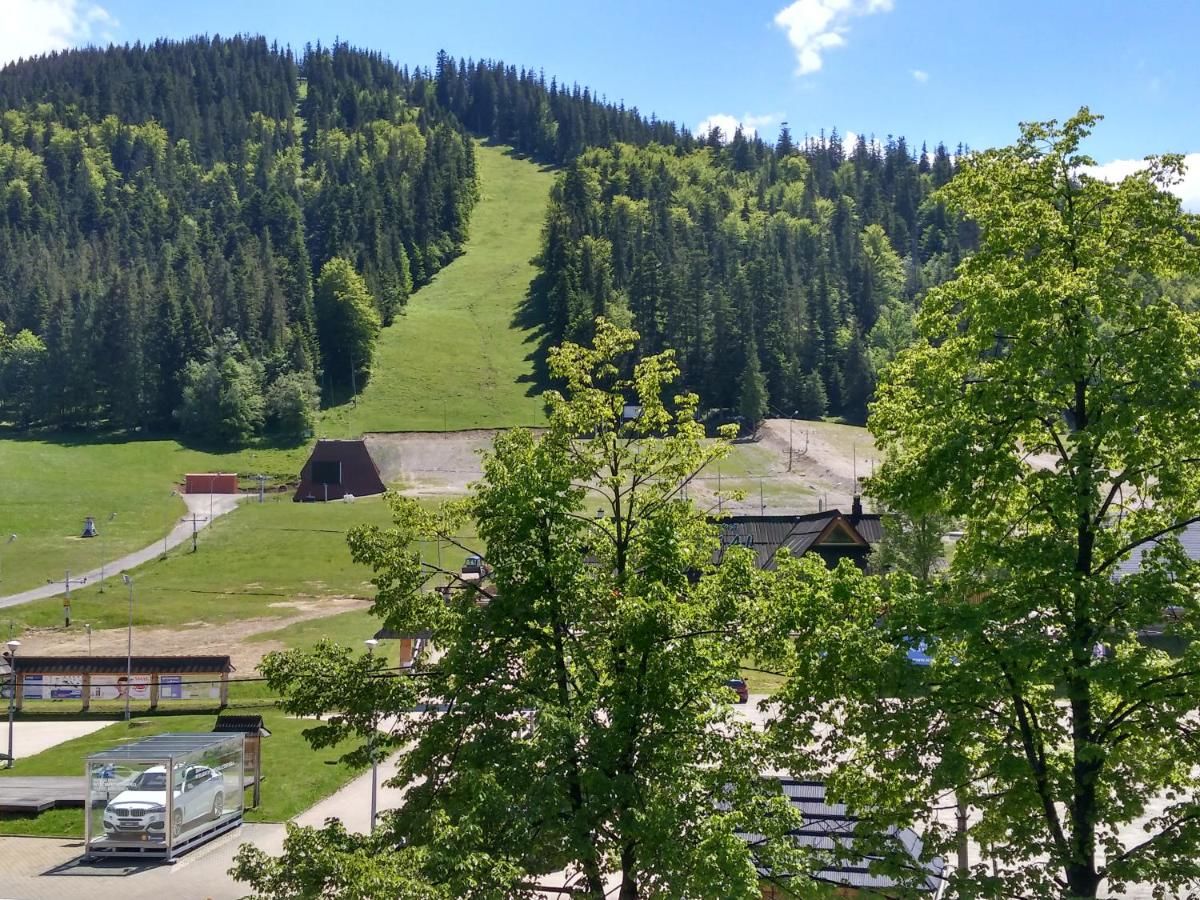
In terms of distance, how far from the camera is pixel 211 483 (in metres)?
93.1

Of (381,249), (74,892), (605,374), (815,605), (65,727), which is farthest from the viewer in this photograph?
(381,249)

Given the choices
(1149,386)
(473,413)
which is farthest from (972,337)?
(473,413)

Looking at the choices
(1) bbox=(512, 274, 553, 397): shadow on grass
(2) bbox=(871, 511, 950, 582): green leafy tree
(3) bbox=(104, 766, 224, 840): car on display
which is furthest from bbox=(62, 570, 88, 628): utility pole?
(1) bbox=(512, 274, 553, 397): shadow on grass

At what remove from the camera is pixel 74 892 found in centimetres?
2147

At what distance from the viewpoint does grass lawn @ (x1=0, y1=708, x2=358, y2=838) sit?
84.3 ft

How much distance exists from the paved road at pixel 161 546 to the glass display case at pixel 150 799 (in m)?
36.2

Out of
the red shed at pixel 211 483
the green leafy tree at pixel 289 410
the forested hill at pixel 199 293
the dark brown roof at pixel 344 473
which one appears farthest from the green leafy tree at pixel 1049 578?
the forested hill at pixel 199 293

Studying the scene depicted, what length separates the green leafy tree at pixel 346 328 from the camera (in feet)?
437

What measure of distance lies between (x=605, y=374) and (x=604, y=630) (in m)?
A: 3.81

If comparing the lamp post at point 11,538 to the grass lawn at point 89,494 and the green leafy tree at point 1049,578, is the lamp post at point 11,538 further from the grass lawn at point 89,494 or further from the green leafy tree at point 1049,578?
the green leafy tree at point 1049,578

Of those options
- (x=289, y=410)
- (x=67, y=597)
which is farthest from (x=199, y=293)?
(x=67, y=597)

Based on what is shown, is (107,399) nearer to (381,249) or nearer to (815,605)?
(381,249)

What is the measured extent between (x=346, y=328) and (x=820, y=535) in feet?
312

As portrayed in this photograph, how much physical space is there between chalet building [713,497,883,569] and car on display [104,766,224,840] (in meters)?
32.6
